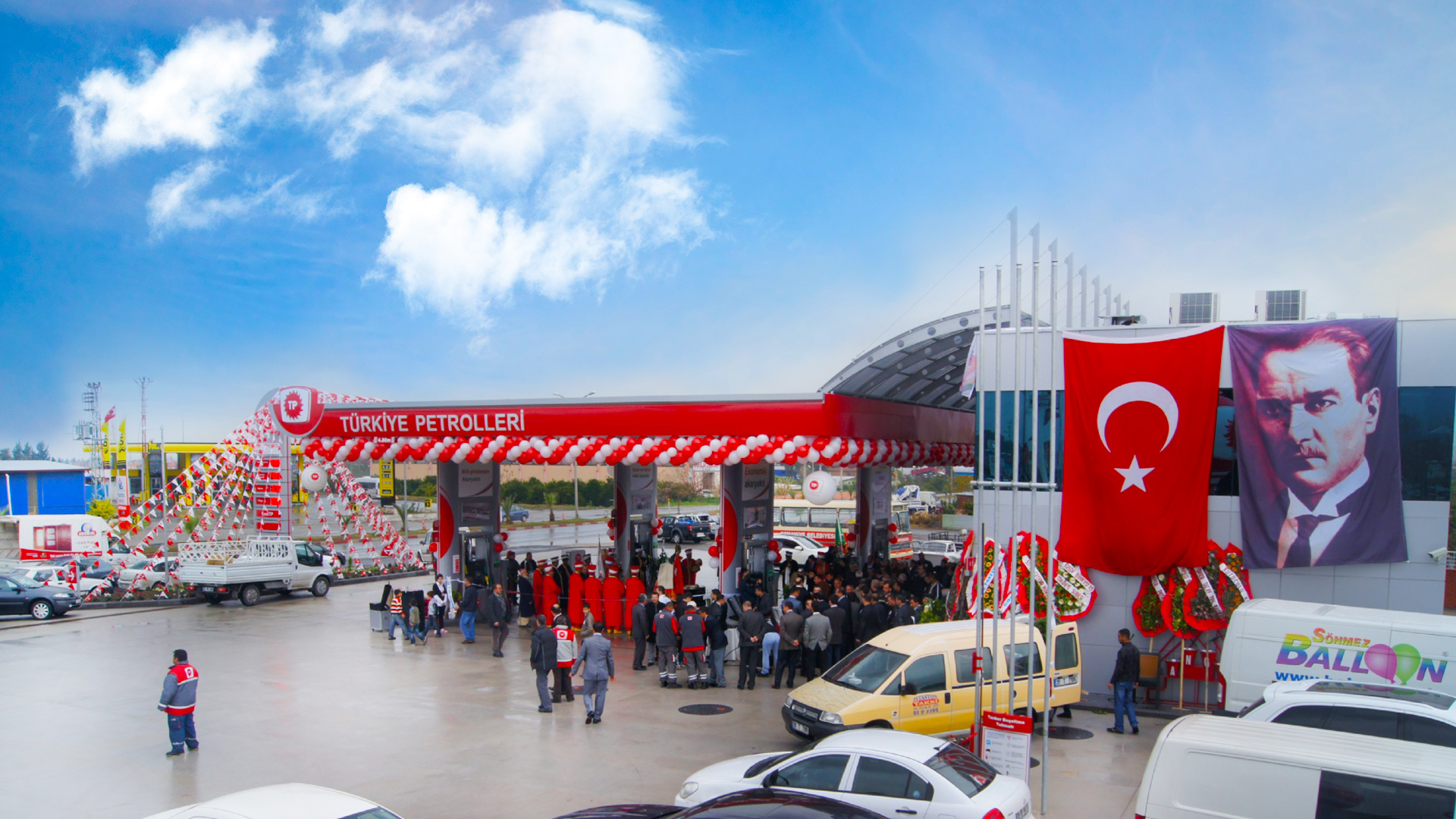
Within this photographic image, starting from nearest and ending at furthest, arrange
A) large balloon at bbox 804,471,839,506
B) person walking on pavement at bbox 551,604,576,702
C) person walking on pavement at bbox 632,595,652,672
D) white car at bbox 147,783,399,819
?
white car at bbox 147,783,399,819, person walking on pavement at bbox 551,604,576,702, person walking on pavement at bbox 632,595,652,672, large balloon at bbox 804,471,839,506

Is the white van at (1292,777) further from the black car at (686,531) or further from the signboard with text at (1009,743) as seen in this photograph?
the black car at (686,531)

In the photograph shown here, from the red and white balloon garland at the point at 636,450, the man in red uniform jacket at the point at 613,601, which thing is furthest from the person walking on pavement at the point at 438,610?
the man in red uniform jacket at the point at 613,601

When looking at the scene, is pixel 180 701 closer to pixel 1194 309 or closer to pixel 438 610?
pixel 438 610

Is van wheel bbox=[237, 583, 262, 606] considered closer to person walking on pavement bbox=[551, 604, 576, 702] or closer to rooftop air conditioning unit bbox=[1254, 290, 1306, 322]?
person walking on pavement bbox=[551, 604, 576, 702]

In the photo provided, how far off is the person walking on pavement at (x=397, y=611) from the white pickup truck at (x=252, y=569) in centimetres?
817

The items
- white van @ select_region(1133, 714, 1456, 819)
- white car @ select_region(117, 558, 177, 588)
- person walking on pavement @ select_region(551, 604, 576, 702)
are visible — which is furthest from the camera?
white car @ select_region(117, 558, 177, 588)

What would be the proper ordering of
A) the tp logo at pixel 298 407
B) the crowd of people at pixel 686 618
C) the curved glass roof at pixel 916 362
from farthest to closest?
the tp logo at pixel 298 407 < the curved glass roof at pixel 916 362 < the crowd of people at pixel 686 618

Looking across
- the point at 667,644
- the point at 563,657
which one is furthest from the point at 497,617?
the point at 563,657

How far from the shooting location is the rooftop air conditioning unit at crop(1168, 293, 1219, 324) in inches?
685

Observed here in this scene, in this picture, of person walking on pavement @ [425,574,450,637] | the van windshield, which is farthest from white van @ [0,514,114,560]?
the van windshield

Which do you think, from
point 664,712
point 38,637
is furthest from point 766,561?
point 38,637

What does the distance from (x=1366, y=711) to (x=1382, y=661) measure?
8.20 ft

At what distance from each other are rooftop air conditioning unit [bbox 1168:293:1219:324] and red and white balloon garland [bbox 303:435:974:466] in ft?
21.6

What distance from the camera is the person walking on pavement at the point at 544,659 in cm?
1455
